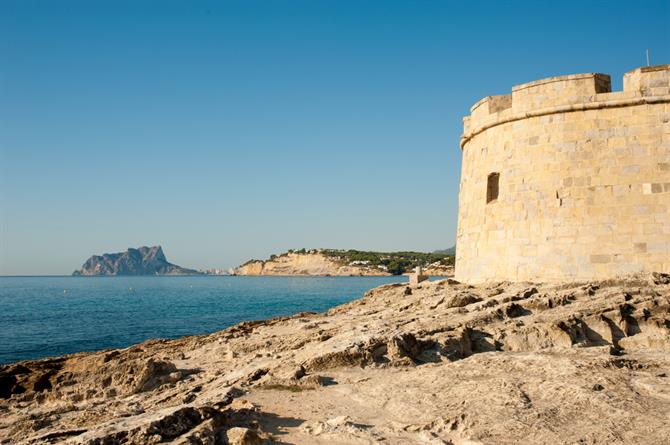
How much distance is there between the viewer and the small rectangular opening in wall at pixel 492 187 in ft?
41.1

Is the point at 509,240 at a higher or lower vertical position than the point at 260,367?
higher

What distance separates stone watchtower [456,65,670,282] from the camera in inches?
400

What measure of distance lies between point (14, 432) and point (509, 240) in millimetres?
9503

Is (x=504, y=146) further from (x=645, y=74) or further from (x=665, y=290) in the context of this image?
(x=665, y=290)

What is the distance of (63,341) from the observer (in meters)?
22.7

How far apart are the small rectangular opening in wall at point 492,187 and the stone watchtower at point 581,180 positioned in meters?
0.26

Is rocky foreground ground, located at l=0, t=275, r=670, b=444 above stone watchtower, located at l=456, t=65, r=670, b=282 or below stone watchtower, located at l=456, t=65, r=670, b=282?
below

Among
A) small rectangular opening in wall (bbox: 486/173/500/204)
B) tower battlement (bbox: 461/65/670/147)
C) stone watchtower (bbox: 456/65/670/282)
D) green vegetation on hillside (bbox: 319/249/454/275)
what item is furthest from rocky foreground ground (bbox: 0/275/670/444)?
green vegetation on hillside (bbox: 319/249/454/275)

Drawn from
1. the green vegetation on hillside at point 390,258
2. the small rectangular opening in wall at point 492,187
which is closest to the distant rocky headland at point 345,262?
the green vegetation on hillside at point 390,258

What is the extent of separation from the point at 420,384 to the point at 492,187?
711 cm

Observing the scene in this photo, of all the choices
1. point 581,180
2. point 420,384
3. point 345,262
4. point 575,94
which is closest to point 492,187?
point 581,180

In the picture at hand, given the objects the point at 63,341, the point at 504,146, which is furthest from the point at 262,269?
the point at 504,146

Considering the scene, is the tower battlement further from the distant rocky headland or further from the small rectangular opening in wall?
the distant rocky headland

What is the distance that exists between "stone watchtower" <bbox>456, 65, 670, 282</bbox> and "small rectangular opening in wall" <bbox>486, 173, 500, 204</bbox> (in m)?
0.26
